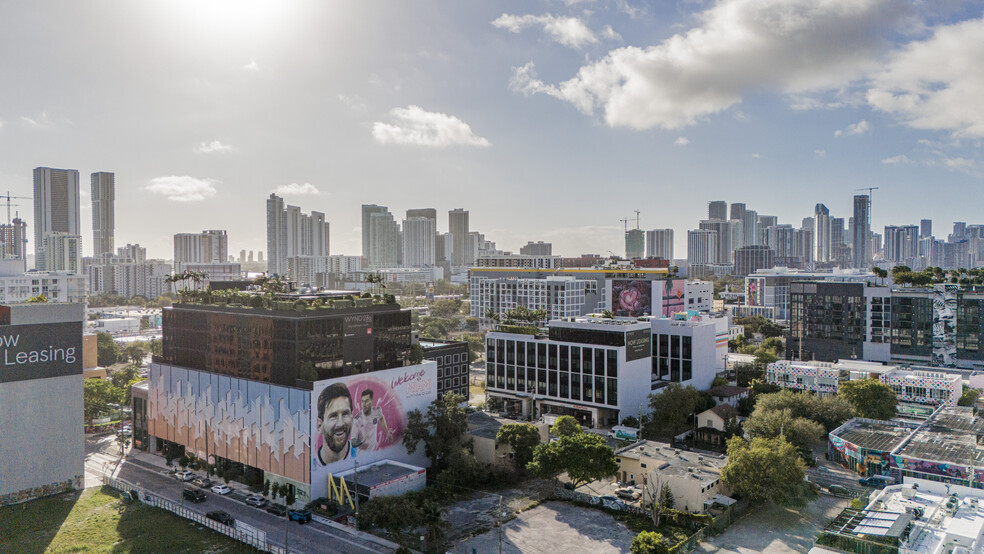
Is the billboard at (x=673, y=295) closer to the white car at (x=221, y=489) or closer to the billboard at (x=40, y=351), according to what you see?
the white car at (x=221, y=489)

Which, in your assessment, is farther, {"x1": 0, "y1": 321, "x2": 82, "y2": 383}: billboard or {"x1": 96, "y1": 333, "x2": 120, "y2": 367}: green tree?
{"x1": 96, "y1": 333, "x2": 120, "y2": 367}: green tree

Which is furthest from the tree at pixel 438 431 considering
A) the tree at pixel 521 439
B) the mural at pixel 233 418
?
the mural at pixel 233 418

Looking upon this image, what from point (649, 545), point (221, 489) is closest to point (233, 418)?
point (221, 489)

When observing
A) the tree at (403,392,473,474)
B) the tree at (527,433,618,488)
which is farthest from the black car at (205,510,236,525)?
the tree at (527,433,618,488)

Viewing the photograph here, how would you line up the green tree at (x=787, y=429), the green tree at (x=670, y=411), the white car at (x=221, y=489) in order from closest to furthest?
the white car at (x=221, y=489) < the green tree at (x=787, y=429) < the green tree at (x=670, y=411)

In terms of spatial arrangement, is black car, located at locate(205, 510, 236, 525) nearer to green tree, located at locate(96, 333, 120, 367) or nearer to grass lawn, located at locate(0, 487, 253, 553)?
grass lawn, located at locate(0, 487, 253, 553)

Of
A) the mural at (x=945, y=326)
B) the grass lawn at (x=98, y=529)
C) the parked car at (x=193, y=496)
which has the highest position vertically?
the mural at (x=945, y=326)

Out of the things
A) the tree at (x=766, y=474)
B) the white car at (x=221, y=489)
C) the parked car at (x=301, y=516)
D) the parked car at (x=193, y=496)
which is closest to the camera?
the tree at (x=766, y=474)

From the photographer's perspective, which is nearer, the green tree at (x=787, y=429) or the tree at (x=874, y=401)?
the green tree at (x=787, y=429)
